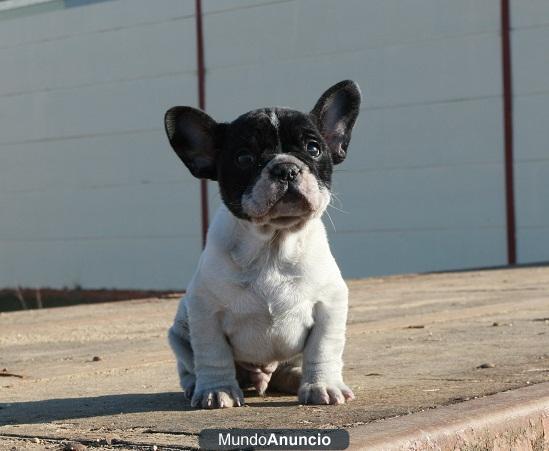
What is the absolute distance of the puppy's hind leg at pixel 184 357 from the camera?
455 centimetres

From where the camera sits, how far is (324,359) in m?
4.24

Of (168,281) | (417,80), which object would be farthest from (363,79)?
(168,281)

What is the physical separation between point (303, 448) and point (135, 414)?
3.33 feet

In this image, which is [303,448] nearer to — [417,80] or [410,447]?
[410,447]

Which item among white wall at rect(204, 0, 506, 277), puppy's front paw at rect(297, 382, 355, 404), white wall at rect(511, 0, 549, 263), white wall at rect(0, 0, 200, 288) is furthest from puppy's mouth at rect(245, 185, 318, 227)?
white wall at rect(0, 0, 200, 288)

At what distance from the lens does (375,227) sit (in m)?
18.8

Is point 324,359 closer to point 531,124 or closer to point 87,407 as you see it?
point 87,407

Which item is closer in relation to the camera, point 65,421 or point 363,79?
point 65,421

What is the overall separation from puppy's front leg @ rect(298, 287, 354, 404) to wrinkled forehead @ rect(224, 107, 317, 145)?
1.99 feet

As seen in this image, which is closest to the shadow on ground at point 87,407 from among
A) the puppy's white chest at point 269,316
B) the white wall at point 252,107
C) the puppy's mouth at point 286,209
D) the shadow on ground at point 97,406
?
the shadow on ground at point 97,406

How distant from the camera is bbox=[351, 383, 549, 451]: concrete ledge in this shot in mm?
3424

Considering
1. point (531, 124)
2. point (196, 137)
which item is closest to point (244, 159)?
point (196, 137)

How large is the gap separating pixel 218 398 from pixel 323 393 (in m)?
0.36

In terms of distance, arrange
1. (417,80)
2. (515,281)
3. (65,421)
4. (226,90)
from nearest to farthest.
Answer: (65,421), (515,281), (417,80), (226,90)
